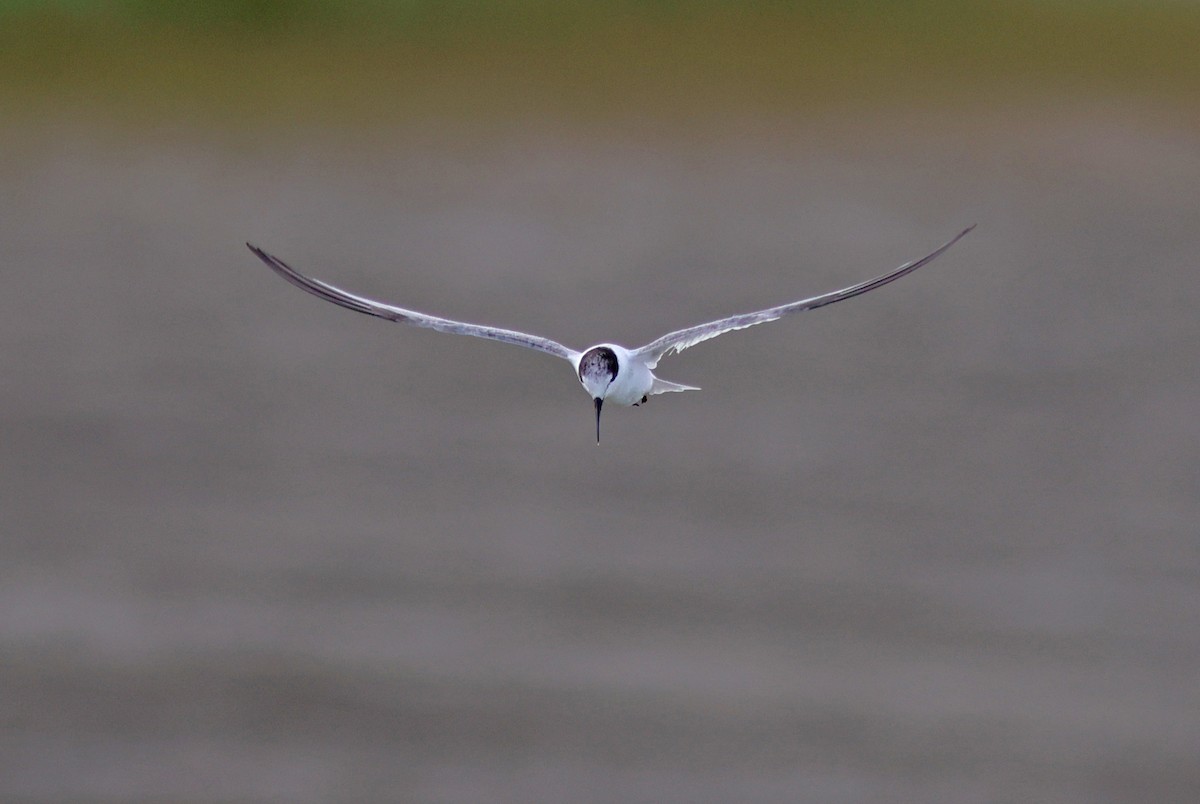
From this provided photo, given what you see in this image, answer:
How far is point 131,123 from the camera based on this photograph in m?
19.8

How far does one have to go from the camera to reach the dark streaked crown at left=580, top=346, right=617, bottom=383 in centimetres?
627

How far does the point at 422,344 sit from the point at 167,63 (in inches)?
224

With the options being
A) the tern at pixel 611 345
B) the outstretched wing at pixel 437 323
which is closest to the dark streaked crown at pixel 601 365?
the tern at pixel 611 345

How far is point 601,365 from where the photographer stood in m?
6.28

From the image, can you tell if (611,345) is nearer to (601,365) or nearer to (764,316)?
(601,365)

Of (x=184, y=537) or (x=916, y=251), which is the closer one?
(x=184, y=537)

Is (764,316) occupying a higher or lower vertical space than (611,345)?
lower

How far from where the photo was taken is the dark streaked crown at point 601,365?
20.6 ft

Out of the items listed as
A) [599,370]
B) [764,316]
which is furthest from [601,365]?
[764,316]

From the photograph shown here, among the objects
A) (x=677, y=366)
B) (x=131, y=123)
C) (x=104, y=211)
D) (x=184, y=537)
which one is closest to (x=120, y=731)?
(x=184, y=537)

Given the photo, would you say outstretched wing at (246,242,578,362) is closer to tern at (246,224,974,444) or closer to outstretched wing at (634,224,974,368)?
tern at (246,224,974,444)

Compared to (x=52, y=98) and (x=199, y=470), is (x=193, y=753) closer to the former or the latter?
(x=199, y=470)

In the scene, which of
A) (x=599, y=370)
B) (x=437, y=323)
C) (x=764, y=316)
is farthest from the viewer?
(x=437, y=323)

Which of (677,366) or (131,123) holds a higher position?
(131,123)
